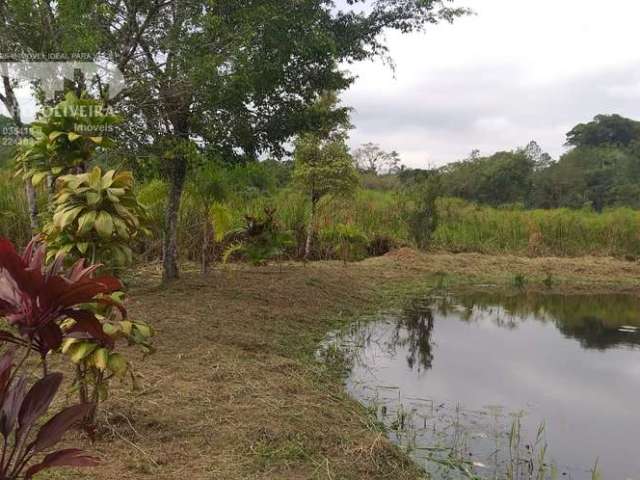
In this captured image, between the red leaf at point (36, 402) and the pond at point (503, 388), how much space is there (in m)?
2.01

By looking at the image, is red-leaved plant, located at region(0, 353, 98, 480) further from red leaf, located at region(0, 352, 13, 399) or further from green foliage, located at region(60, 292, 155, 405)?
green foliage, located at region(60, 292, 155, 405)

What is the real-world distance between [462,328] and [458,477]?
360cm

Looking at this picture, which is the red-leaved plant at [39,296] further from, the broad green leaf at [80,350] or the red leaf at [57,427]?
the broad green leaf at [80,350]

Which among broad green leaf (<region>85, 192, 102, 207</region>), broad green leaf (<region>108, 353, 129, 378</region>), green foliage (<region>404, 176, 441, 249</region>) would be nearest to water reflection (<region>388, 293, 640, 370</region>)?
broad green leaf (<region>108, 353, 129, 378</region>)

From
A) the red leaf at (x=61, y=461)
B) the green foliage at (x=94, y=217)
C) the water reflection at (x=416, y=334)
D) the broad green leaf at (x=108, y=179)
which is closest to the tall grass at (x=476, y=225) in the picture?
the water reflection at (x=416, y=334)

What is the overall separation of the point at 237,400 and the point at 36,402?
1.79m

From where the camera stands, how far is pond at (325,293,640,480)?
3.03 meters

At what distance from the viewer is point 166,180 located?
6.31m

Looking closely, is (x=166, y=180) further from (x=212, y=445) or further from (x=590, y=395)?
(x=590, y=395)

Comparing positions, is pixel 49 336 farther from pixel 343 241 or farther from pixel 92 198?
pixel 343 241

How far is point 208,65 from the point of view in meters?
4.62

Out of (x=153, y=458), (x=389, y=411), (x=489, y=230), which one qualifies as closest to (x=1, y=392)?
(x=153, y=458)

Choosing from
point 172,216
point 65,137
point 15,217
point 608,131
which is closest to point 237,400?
point 65,137

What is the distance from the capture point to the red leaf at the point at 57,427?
133cm
